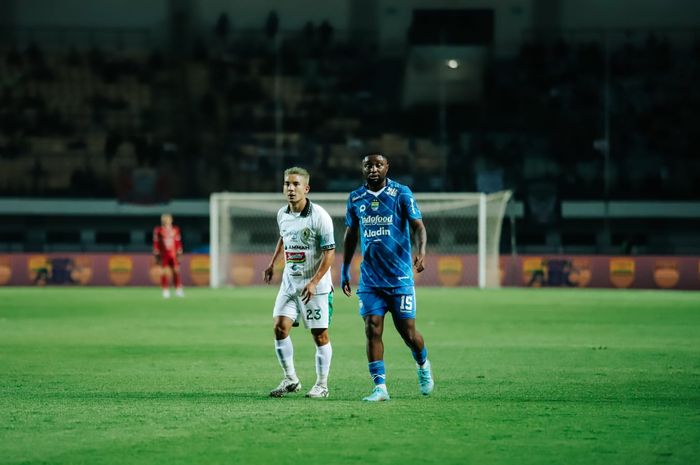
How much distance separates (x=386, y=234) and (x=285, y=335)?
137 centimetres

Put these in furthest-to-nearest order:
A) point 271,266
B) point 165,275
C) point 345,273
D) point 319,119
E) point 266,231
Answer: point 319,119
point 266,231
point 165,275
point 271,266
point 345,273

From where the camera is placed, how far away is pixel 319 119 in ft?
181

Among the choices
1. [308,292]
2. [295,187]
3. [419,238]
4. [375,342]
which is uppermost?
[295,187]

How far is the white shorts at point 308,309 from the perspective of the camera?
32.5 feet

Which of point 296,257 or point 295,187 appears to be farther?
point 296,257

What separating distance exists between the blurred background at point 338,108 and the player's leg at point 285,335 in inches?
1658

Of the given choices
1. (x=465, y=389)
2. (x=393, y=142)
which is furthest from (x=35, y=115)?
(x=465, y=389)

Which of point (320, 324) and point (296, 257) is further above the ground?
point (296, 257)

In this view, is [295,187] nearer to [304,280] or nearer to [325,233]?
[325,233]

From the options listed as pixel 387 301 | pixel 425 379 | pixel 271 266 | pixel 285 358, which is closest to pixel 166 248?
pixel 271 266

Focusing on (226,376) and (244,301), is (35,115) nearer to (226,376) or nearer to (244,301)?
(244,301)

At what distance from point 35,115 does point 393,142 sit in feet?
59.0

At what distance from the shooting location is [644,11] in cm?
5512

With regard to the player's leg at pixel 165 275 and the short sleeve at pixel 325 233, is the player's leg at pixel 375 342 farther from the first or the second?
the player's leg at pixel 165 275
